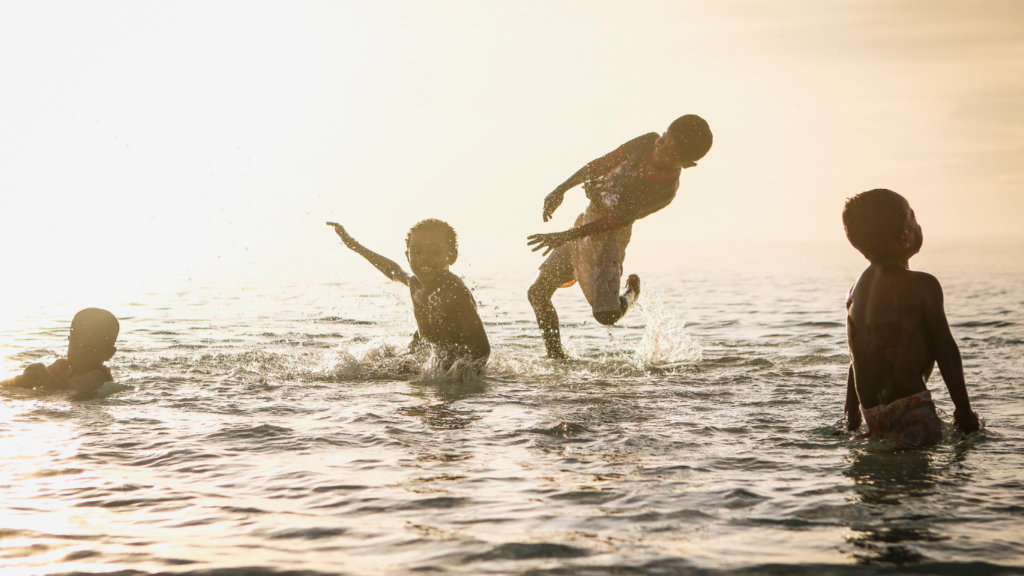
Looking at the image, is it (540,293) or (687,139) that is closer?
(687,139)

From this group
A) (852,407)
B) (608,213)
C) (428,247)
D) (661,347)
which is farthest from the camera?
(661,347)

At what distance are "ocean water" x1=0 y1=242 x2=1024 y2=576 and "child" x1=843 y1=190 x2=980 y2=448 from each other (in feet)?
0.59

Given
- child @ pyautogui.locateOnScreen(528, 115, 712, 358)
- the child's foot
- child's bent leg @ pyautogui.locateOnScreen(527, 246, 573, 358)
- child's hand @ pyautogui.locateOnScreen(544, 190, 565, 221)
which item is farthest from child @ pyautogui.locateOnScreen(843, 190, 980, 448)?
the child's foot

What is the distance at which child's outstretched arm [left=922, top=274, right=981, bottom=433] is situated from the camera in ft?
14.5

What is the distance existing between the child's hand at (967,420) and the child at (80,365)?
234 inches

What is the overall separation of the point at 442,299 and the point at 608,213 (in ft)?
6.77

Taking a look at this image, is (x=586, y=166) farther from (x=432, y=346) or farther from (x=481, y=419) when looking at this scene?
(x=481, y=419)

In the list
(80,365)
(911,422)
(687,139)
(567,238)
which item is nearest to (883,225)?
(911,422)

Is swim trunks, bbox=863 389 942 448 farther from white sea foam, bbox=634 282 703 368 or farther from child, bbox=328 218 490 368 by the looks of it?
white sea foam, bbox=634 282 703 368

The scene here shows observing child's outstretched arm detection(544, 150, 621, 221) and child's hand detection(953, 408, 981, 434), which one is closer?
child's hand detection(953, 408, 981, 434)

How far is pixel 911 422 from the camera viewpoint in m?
4.51

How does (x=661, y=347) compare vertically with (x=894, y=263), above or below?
below

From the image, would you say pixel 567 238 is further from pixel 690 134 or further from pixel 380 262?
pixel 380 262

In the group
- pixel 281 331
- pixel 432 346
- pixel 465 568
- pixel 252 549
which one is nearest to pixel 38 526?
pixel 252 549
